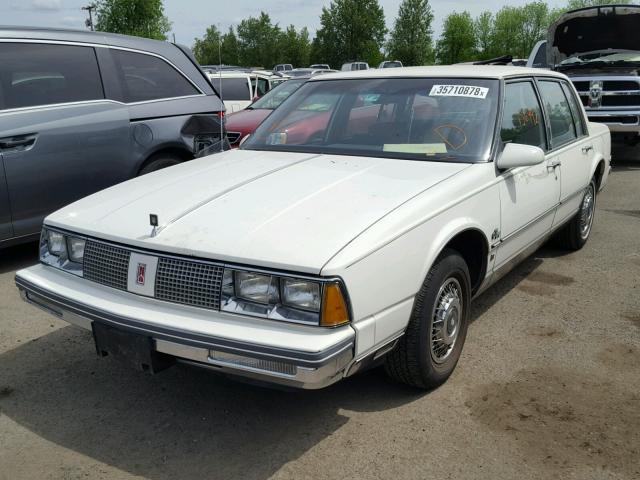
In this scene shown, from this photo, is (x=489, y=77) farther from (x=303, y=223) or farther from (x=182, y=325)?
(x=182, y=325)

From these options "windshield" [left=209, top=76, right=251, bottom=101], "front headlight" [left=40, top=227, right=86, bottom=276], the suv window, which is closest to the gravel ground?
"front headlight" [left=40, top=227, right=86, bottom=276]

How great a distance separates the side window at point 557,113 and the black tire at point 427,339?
1.82 m

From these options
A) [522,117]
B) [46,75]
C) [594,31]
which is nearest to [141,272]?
→ [522,117]

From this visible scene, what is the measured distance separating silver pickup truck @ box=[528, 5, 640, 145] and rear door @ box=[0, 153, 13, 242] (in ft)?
28.1

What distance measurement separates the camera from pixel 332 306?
246 centimetres

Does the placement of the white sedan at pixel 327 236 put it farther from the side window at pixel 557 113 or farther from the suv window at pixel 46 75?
the suv window at pixel 46 75

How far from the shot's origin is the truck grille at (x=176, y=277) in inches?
103

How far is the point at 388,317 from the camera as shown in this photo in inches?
106

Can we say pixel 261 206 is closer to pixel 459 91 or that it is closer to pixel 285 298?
pixel 285 298

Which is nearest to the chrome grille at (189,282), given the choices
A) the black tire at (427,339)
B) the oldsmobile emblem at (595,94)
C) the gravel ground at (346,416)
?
the gravel ground at (346,416)

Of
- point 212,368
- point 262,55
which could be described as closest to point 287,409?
point 212,368

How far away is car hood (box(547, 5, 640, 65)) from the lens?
418 inches

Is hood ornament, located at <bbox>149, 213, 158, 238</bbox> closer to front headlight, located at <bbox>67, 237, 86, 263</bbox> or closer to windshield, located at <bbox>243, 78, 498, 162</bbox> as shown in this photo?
front headlight, located at <bbox>67, 237, 86, 263</bbox>

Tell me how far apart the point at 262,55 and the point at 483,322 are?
62.7m
